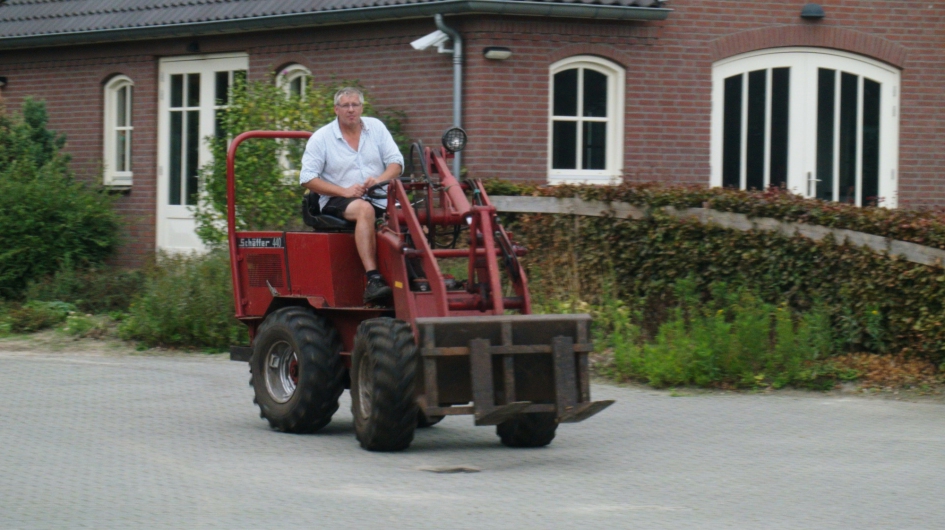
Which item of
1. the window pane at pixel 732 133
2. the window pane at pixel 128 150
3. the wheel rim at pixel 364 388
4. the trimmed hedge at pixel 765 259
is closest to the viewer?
the wheel rim at pixel 364 388

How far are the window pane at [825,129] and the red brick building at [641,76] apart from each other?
17 millimetres

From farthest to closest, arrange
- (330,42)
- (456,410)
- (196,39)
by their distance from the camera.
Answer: (196,39) < (330,42) < (456,410)

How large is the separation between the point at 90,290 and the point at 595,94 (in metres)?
6.10

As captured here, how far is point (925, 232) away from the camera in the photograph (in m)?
10.3

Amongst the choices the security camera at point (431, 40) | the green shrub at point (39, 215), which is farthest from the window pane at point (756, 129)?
the green shrub at point (39, 215)

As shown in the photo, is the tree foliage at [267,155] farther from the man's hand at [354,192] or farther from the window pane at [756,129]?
the man's hand at [354,192]

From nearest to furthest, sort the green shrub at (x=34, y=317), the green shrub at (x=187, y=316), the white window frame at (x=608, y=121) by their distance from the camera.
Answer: the green shrub at (x=187, y=316), the green shrub at (x=34, y=317), the white window frame at (x=608, y=121)

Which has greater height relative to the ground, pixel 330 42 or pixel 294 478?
pixel 330 42

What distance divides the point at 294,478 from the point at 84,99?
13.3 meters

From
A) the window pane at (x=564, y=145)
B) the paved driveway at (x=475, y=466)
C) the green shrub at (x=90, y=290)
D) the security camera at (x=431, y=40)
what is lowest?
the paved driveway at (x=475, y=466)

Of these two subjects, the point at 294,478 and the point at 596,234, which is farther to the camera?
the point at 596,234

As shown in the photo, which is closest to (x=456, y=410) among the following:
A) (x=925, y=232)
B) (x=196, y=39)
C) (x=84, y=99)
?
(x=925, y=232)

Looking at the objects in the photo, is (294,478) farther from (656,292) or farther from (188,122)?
(188,122)

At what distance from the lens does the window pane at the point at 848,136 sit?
16.1 meters
